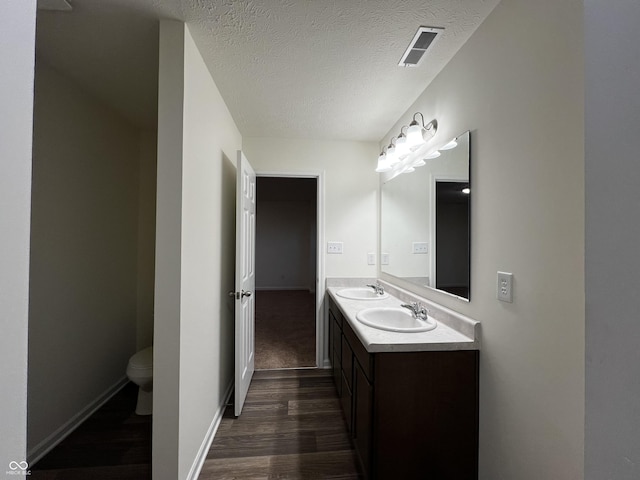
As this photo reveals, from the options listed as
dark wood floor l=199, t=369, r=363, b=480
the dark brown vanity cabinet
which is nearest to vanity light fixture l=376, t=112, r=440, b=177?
the dark brown vanity cabinet

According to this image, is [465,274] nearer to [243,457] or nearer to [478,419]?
[478,419]

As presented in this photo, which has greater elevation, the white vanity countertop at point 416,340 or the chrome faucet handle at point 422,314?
the chrome faucet handle at point 422,314

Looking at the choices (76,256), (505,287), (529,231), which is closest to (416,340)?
(505,287)

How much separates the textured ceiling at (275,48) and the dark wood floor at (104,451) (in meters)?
2.30

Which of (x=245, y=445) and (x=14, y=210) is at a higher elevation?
(x=14, y=210)

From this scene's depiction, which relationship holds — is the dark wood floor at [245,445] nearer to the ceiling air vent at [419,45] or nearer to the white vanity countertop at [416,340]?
the white vanity countertop at [416,340]

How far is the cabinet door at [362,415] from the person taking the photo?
1.21 m

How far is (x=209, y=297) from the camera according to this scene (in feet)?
5.40

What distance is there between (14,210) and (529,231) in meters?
1.40

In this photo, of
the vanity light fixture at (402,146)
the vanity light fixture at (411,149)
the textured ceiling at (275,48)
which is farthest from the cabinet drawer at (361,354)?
the textured ceiling at (275,48)

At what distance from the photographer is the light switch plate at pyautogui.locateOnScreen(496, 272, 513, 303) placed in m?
1.05

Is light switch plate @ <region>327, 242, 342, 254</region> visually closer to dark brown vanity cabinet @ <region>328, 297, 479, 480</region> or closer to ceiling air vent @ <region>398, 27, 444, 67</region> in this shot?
dark brown vanity cabinet @ <region>328, 297, 479, 480</region>

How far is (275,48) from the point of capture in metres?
1.38

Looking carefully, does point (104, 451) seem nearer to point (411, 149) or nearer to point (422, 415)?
point (422, 415)
